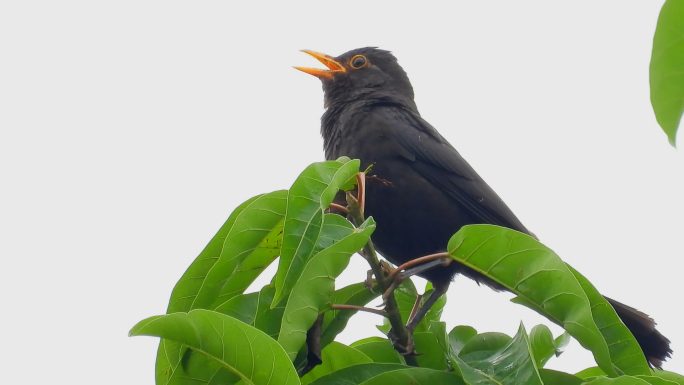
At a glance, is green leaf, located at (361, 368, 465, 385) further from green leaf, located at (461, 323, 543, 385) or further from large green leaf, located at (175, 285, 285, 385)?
large green leaf, located at (175, 285, 285, 385)

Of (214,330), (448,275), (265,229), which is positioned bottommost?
(448,275)

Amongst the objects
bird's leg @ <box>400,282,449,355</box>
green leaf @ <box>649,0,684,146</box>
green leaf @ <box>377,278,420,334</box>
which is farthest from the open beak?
green leaf @ <box>649,0,684,146</box>

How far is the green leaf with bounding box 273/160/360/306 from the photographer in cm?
194

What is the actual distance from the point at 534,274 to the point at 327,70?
3557 mm

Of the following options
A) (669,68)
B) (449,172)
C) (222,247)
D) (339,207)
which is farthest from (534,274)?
(449,172)

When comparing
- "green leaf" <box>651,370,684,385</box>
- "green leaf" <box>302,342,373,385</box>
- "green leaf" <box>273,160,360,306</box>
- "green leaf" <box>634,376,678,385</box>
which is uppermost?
"green leaf" <box>273,160,360,306</box>

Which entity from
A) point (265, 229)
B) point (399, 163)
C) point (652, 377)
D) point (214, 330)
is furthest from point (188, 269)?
point (399, 163)

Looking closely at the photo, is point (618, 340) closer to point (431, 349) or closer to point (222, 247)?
point (431, 349)

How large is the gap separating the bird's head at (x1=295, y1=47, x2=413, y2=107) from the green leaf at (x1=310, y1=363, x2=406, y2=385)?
10.1 ft

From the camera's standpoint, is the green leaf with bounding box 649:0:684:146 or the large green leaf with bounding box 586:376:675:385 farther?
the large green leaf with bounding box 586:376:675:385

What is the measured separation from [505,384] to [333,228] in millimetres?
655

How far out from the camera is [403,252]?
4.22m

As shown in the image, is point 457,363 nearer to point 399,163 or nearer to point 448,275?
point 448,275

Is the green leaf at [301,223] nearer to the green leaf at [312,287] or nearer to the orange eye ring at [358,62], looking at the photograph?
the green leaf at [312,287]
